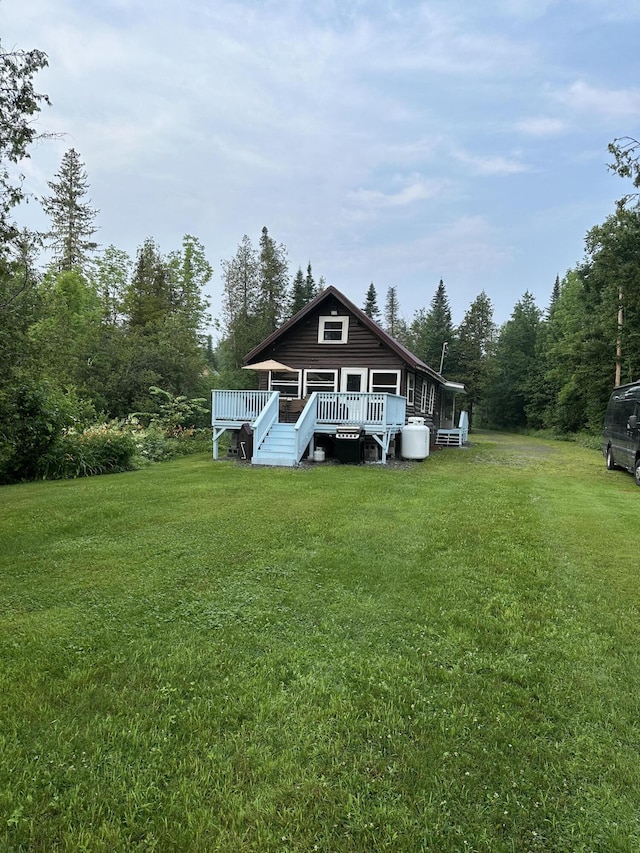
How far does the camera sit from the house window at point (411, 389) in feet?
57.9

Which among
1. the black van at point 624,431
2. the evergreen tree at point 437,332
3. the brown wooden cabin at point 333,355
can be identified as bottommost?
the black van at point 624,431

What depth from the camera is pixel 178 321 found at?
26.2 metres

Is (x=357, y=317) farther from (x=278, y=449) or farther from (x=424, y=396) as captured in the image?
(x=278, y=449)

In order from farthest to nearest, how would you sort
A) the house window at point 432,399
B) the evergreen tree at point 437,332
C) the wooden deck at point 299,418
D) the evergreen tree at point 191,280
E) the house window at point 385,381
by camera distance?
the evergreen tree at point 437,332, the evergreen tree at point 191,280, the house window at point 432,399, the house window at point 385,381, the wooden deck at point 299,418

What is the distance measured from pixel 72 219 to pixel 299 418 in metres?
28.2

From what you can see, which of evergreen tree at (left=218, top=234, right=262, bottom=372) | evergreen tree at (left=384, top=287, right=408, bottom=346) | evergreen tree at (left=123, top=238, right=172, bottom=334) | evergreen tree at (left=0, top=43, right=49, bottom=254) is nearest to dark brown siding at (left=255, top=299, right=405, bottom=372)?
evergreen tree at (left=0, top=43, right=49, bottom=254)

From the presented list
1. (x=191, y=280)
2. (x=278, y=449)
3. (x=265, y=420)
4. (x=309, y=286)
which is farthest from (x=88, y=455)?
(x=309, y=286)

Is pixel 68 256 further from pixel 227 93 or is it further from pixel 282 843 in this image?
pixel 282 843

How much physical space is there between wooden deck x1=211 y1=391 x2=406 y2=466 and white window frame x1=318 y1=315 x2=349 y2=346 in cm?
422

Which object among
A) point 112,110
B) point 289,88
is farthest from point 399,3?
point 112,110

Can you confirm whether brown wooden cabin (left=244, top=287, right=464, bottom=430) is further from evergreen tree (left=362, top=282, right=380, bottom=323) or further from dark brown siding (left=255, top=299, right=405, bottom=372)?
evergreen tree (left=362, top=282, right=380, bottom=323)

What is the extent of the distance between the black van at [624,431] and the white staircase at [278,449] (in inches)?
321

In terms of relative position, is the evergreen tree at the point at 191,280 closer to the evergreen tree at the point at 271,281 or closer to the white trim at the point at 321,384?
the evergreen tree at the point at 271,281

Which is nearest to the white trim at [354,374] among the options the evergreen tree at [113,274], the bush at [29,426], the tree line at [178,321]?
the tree line at [178,321]
